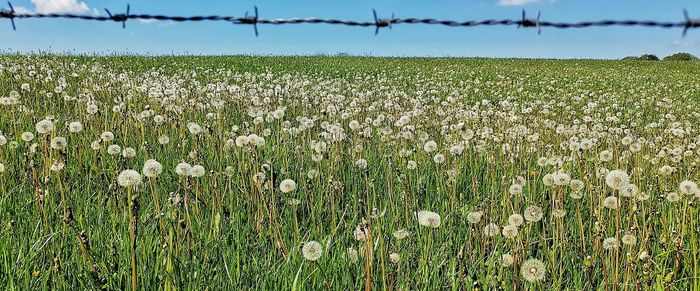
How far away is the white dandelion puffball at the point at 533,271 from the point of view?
2.95 meters

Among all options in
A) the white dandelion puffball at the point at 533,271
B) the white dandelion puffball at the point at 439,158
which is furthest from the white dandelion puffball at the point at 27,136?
the white dandelion puffball at the point at 533,271

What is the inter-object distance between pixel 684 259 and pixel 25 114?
6.88m

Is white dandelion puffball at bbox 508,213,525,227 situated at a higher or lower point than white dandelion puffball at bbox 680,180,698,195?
lower

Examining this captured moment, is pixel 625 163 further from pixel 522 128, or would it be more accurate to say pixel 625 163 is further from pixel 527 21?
pixel 527 21

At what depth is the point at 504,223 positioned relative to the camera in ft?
13.4

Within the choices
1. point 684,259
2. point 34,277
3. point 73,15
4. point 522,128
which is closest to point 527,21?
point 684,259

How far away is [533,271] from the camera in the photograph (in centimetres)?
296

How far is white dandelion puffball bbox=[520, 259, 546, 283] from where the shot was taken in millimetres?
2947

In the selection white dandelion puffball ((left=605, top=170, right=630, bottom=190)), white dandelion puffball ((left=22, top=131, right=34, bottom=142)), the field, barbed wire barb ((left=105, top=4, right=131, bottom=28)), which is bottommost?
the field

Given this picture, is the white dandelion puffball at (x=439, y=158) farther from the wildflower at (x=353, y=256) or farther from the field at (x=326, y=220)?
the wildflower at (x=353, y=256)

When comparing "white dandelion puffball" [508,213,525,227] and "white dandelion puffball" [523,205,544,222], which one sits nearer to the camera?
"white dandelion puffball" [508,213,525,227]

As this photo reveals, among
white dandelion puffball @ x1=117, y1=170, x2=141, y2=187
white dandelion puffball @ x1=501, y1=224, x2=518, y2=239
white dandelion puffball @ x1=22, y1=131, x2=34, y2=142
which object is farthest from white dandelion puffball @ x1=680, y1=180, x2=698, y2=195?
white dandelion puffball @ x1=22, y1=131, x2=34, y2=142

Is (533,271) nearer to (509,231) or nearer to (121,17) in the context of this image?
(509,231)

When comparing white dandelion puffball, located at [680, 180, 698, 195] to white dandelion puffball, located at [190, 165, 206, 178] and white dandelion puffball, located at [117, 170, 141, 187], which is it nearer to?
white dandelion puffball, located at [190, 165, 206, 178]
